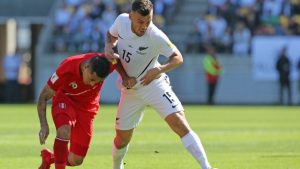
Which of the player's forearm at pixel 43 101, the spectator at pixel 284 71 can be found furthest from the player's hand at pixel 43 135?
the spectator at pixel 284 71

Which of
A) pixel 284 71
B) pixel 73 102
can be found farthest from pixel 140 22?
pixel 284 71

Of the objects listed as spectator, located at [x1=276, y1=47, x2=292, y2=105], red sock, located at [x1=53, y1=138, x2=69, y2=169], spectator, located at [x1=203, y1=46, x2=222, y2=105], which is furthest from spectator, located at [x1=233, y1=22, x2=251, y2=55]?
red sock, located at [x1=53, y1=138, x2=69, y2=169]

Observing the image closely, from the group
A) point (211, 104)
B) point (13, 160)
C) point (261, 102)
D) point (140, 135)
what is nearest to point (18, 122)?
point (140, 135)

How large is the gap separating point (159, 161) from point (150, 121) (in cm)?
1040

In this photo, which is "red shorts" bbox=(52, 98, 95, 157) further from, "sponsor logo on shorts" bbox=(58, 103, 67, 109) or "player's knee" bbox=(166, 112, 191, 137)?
"player's knee" bbox=(166, 112, 191, 137)

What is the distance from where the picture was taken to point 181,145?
1636 centimetres

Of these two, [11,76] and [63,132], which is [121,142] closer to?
[63,132]

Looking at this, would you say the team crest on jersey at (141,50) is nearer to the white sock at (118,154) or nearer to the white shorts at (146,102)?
the white shorts at (146,102)

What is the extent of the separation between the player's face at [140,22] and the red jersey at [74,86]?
1.66ft

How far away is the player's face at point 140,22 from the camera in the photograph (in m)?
10.3

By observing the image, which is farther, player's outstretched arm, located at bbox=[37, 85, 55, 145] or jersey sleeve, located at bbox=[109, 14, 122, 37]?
jersey sleeve, located at bbox=[109, 14, 122, 37]

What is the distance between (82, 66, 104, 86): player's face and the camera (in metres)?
9.84

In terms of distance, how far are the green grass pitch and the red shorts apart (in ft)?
5.44

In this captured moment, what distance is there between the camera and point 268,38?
34688mm
